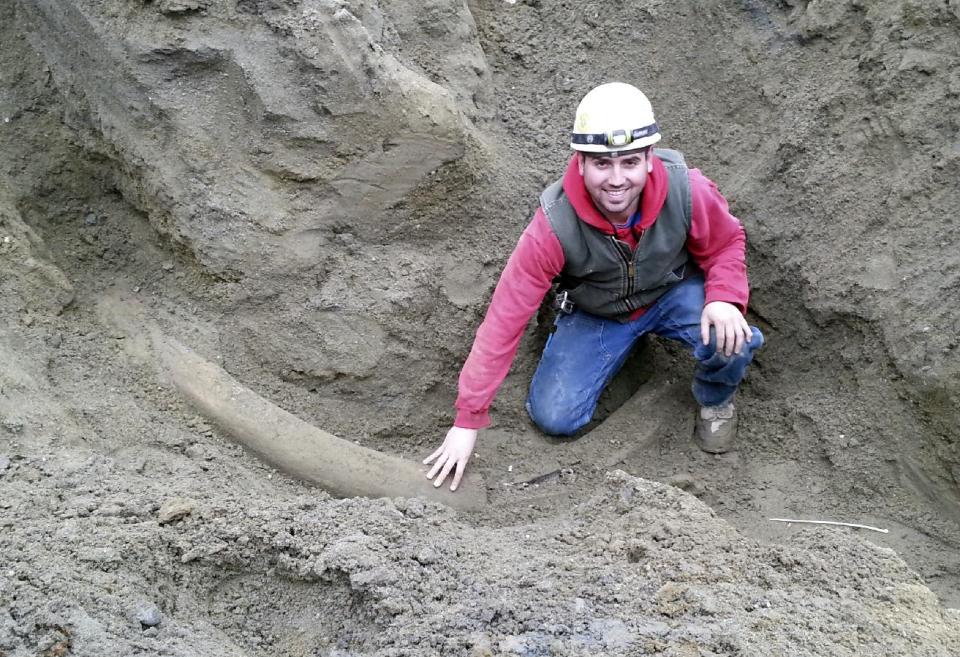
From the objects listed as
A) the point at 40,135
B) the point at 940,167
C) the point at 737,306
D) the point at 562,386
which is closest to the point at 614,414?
the point at 562,386

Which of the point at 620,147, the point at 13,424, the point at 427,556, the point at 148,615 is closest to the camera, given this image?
the point at 148,615

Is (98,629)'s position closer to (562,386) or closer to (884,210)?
(562,386)

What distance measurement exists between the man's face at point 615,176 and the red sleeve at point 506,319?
0.82ft

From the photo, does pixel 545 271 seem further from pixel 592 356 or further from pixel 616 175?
pixel 592 356

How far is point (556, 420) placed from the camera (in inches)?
138

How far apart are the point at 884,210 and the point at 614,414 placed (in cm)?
130

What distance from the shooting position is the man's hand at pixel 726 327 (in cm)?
299

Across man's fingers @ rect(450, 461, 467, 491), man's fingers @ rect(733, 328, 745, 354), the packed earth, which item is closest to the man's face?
man's fingers @ rect(733, 328, 745, 354)

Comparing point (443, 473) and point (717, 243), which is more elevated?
point (717, 243)

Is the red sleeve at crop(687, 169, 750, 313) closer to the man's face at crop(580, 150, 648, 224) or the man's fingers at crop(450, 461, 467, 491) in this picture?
the man's face at crop(580, 150, 648, 224)

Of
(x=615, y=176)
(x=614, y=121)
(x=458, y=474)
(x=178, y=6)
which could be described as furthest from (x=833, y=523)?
(x=178, y=6)

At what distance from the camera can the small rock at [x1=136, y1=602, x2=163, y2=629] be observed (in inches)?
83.7

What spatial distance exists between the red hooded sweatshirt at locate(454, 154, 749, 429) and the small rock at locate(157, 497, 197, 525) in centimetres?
97

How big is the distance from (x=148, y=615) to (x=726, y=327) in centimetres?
202
